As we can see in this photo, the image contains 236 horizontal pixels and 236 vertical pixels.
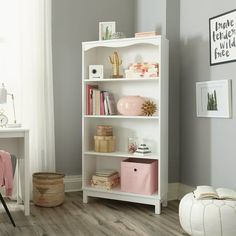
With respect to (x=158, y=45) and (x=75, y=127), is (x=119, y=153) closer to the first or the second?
(x=75, y=127)

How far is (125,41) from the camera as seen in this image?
3629 mm

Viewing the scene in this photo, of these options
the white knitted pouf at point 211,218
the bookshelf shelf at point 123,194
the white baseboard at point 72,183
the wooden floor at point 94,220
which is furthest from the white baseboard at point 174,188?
the white knitted pouf at point 211,218

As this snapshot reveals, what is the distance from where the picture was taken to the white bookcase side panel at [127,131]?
150 inches

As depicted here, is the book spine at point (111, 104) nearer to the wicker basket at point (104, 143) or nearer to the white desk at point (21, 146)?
the wicker basket at point (104, 143)

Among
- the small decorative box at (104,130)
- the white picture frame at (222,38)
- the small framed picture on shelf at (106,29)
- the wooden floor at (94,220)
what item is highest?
the small framed picture on shelf at (106,29)

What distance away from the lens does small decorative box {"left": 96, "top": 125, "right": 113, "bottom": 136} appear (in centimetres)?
382

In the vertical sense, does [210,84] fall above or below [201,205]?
above

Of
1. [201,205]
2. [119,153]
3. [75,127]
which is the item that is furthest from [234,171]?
[75,127]

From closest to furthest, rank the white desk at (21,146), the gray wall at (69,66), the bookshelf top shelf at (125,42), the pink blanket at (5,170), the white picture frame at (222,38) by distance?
the pink blanket at (5,170) < the white picture frame at (222,38) < the white desk at (21,146) < the bookshelf top shelf at (125,42) < the gray wall at (69,66)

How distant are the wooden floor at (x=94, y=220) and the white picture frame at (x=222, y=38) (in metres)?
1.45

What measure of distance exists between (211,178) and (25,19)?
244 centimetres

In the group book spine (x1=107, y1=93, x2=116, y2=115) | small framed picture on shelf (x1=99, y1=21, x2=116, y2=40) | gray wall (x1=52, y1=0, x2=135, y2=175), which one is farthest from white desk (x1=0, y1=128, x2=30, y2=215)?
small framed picture on shelf (x1=99, y1=21, x2=116, y2=40)

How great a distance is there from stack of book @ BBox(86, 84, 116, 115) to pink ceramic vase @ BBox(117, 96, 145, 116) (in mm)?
182

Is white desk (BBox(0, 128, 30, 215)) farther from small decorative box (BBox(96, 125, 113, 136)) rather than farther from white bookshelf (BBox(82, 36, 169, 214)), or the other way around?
small decorative box (BBox(96, 125, 113, 136))
